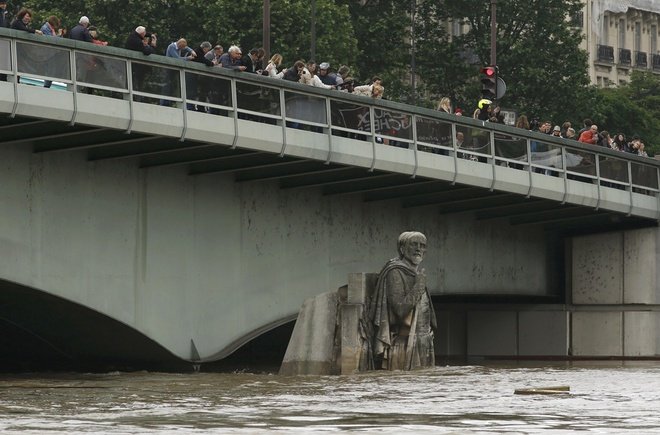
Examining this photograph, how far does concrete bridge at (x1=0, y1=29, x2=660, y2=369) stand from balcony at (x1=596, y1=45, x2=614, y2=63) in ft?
228

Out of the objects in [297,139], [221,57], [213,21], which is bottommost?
[297,139]

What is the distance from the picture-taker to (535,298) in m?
56.2

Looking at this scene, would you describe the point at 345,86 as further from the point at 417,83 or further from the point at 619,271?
the point at 417,83

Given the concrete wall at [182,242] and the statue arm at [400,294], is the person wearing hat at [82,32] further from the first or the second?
the statue arm at [400,294]

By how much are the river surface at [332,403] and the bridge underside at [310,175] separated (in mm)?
3877

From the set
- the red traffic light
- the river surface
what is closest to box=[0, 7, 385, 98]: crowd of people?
the river surface

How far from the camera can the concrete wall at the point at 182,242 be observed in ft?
125

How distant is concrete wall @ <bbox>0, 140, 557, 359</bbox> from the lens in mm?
38125

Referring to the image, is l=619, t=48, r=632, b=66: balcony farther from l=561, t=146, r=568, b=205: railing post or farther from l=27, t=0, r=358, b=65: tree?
l=561, t=146, r=568, b=205: railing post

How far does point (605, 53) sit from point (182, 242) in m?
84.6

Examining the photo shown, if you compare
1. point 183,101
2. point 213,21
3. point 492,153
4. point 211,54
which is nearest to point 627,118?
point 213,21

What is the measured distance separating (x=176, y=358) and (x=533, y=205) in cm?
1164

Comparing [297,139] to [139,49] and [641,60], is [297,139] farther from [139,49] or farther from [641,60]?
[641,60]

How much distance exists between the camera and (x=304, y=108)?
1629 inches
